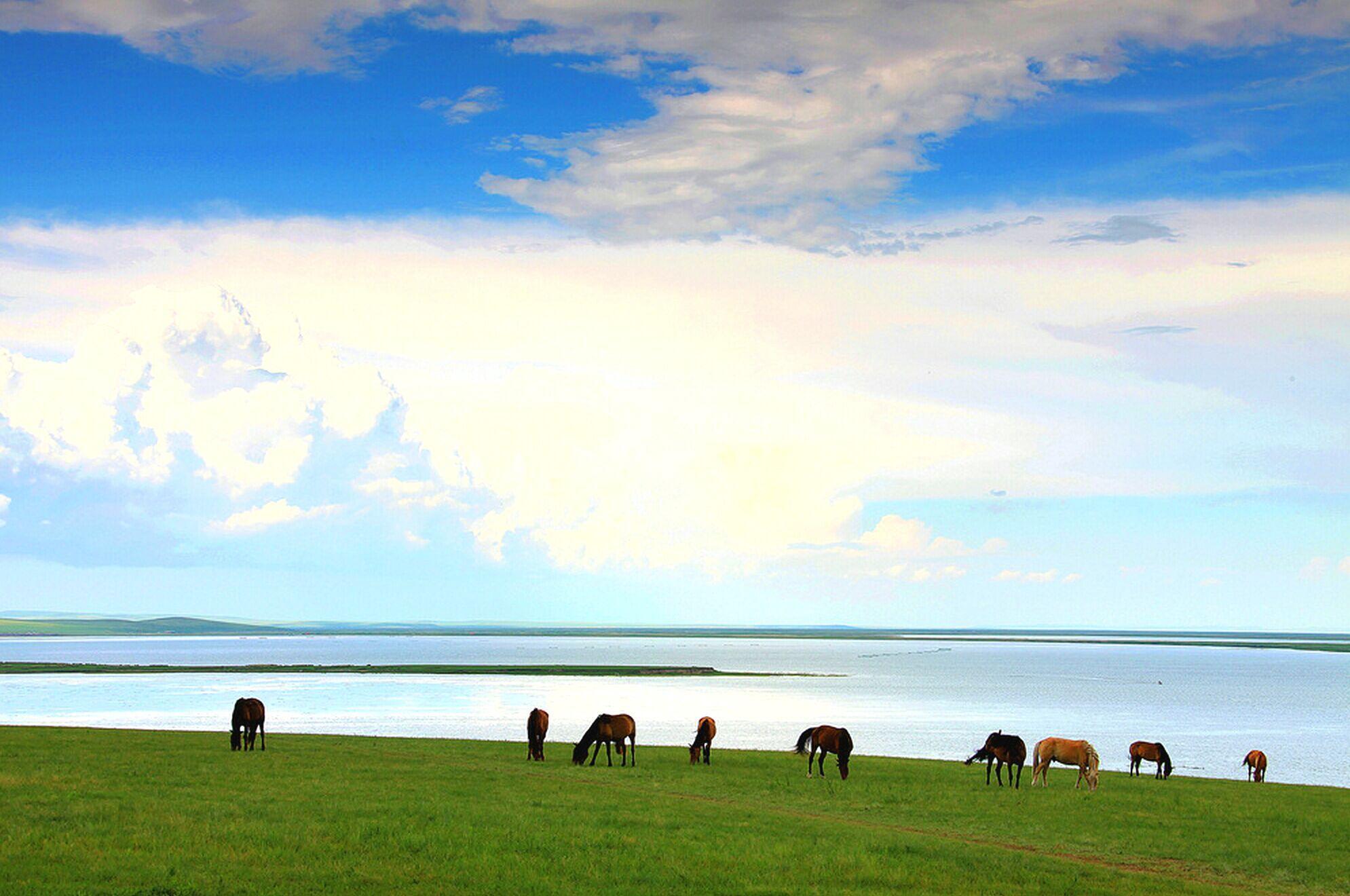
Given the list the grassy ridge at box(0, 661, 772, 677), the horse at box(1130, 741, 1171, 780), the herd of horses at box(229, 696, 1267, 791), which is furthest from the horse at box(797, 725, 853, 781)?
the grassy ridge at box(0, 661, 772, 677)

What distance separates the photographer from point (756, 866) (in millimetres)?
20719

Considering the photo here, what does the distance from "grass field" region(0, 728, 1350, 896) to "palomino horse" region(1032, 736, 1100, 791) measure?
0.56m

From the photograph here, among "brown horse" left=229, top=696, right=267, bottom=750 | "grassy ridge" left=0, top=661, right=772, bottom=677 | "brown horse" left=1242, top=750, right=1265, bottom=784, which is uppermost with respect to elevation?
"brown horse" left=1242, top=750, right=1265, bottom=784

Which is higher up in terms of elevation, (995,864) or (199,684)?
(995,864)

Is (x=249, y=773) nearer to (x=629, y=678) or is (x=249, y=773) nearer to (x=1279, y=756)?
(x=1279, y=756)

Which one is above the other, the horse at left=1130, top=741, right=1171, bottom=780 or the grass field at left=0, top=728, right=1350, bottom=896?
the horse at left=1130, top=741, right=1171, bottom=780

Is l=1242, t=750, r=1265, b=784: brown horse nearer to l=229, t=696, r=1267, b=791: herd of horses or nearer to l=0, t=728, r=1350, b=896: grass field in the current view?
l=229, t=696, r=1267, b=791: herd of horses

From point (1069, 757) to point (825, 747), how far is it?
292 inches

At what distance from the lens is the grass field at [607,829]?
63.7 feet

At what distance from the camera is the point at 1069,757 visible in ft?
115

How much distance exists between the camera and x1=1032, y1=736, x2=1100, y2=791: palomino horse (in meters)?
34.7

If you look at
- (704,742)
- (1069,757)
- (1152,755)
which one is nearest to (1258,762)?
(1152,755)

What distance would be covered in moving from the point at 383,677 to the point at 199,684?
991 inches

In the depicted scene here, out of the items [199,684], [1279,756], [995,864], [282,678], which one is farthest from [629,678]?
[995,864]
